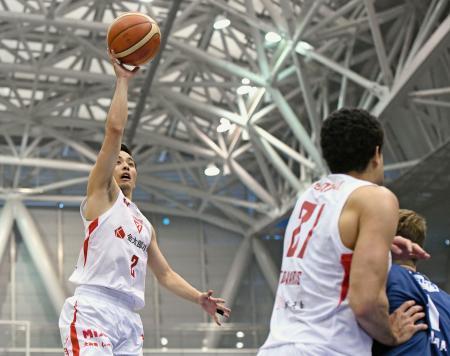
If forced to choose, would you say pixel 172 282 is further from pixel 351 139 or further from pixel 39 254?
pixel 39 254

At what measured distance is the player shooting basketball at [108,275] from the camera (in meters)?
6.55

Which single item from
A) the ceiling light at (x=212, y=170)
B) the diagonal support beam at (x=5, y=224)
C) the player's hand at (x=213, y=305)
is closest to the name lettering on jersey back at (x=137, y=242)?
the player's hand at (x=213, y=305)

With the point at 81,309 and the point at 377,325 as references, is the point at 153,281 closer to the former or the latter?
the point at 81,309

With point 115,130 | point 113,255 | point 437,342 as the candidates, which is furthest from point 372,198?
point 113,255

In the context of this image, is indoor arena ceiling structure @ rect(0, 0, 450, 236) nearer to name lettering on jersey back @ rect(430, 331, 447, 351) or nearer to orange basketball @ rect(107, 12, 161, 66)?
orange basketball @ rect(107, 12, 161, 66)

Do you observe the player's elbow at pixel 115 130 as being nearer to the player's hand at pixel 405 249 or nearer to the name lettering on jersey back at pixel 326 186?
the name lettering on jersey back at pixel 326 186

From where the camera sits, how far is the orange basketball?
22.9ft

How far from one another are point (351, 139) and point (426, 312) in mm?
838

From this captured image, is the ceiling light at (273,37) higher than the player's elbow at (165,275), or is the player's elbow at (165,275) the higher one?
the ceiling light at (273,37)

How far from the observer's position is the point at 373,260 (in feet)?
14.0

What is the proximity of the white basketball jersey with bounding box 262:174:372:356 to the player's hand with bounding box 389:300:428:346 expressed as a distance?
148 mm

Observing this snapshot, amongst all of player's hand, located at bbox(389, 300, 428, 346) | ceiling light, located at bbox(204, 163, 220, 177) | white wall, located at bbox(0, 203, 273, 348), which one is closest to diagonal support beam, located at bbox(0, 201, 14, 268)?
white wall, located at bbox(0, 203, 273, 348)

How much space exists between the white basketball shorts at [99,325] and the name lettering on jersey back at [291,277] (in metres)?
2.14

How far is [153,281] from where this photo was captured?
33156mm
